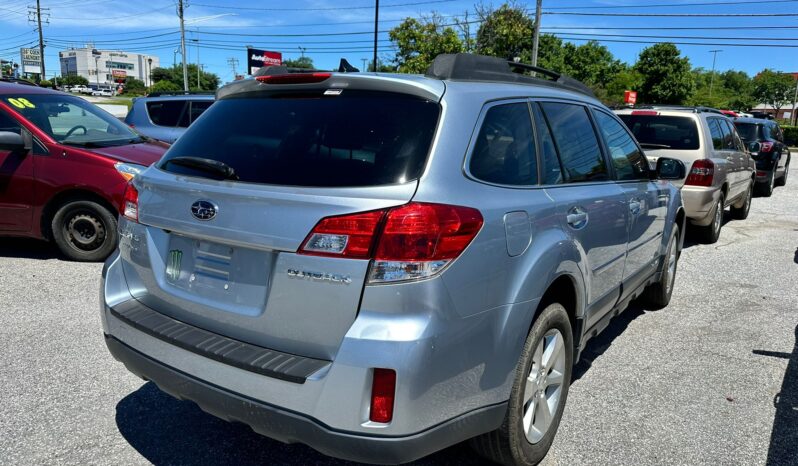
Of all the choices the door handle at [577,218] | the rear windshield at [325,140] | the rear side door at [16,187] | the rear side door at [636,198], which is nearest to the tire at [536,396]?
the door handle at [577,218]

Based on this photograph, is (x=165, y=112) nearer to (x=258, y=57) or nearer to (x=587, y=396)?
(x=587, y=396)

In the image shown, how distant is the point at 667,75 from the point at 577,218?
56.8 m

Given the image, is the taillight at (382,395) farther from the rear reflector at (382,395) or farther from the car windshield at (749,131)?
the car windshield at (749,131)

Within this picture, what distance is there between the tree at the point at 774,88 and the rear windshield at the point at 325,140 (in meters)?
113

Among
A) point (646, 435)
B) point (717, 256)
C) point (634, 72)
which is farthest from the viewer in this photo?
point (634, 72)

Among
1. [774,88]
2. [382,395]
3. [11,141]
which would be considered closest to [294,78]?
[382,395]

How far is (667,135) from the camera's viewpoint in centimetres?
792

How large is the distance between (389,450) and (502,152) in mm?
1334

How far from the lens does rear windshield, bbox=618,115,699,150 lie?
779cm

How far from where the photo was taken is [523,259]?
248 cm

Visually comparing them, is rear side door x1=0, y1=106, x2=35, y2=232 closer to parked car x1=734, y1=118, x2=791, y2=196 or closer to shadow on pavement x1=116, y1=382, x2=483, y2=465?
shadow on pavement x1=116, y1=382, x2=483, y2=465

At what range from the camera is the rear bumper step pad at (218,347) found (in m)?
2.15

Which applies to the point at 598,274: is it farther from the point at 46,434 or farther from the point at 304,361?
the point at 46,434

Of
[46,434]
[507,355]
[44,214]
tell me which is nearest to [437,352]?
[507,355]
